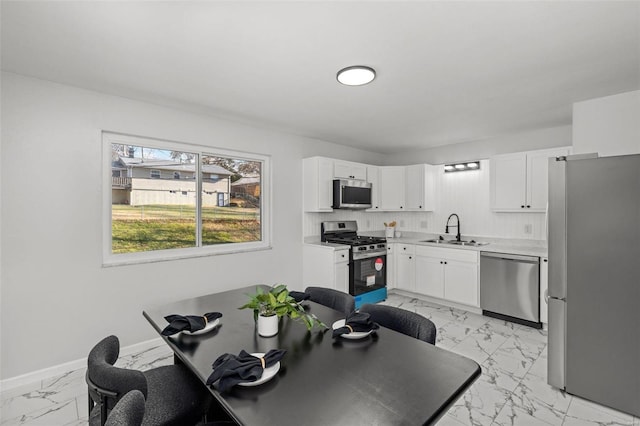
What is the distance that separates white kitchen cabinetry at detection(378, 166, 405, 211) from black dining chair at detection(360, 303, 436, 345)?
3.45m

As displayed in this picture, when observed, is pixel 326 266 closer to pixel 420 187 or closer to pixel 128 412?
pixel 420 187

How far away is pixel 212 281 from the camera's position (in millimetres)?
3484

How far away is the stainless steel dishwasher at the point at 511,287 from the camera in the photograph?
3539 mm

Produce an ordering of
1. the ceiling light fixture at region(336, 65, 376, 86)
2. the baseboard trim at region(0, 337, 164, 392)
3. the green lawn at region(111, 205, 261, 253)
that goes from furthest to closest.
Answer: the green lawn at region(111, 205, 261, 253), the baseboard trim at region(0, 337, 164, 392), the ceiling light fixture at region(336, 65, 376, 86)

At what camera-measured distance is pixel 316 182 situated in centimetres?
427

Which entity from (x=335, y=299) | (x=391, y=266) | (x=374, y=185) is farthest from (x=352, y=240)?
(x=335, y=299)

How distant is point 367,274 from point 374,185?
5.14ft

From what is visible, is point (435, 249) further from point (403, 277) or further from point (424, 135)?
point (424, 135)

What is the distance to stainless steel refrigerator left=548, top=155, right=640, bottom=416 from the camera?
6.61 ft

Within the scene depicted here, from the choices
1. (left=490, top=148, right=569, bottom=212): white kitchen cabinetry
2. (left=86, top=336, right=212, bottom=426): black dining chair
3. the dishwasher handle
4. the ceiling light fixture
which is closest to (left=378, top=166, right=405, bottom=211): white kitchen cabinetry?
(left=490, top=148, right=569, bottom=212): white kitchen cabinetry

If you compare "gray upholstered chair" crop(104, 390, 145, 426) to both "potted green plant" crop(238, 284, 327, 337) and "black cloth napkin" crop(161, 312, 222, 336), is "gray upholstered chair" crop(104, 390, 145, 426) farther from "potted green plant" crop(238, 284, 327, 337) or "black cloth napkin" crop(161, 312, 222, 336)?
"potted green plant" crop(238, 284, 327, 337)

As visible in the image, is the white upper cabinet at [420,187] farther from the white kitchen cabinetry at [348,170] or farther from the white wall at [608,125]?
the white wall at [608,125]

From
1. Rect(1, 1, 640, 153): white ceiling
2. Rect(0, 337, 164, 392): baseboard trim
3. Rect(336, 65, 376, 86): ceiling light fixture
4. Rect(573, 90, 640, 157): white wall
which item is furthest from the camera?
Rect(573, 90, 640, 157): white wall

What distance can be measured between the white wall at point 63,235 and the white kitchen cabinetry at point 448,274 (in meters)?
3.22
